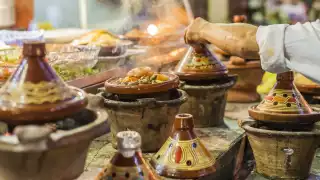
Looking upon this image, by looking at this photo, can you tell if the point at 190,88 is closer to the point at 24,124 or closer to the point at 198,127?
the point at 198,127

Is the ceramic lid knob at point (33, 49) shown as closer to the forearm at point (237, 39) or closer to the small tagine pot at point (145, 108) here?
the small tagine pot at point (145, 108)

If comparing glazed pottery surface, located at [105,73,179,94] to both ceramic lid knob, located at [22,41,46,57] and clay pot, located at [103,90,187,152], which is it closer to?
clay pot, located at [103,90,187,152]

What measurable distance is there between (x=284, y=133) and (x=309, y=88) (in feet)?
2.77

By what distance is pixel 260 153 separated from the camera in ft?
7.10

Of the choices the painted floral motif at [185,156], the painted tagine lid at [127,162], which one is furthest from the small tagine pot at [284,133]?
the painted tagine lid at [127,162]

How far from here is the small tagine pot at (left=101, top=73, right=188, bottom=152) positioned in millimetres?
2098

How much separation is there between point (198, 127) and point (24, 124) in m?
1.52

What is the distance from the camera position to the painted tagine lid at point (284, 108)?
6.82 feet

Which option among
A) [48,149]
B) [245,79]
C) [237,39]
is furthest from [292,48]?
[245,79]

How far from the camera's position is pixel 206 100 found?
267cm

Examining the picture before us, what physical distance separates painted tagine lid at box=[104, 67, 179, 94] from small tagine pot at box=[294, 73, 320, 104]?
0.94 metres

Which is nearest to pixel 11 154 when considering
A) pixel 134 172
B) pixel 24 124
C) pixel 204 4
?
pixel 24 124

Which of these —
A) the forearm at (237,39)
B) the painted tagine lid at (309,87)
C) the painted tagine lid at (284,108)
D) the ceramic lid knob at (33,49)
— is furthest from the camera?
the painted tagine lid at (309,87)

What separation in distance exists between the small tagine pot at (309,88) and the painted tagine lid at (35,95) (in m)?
1.74
